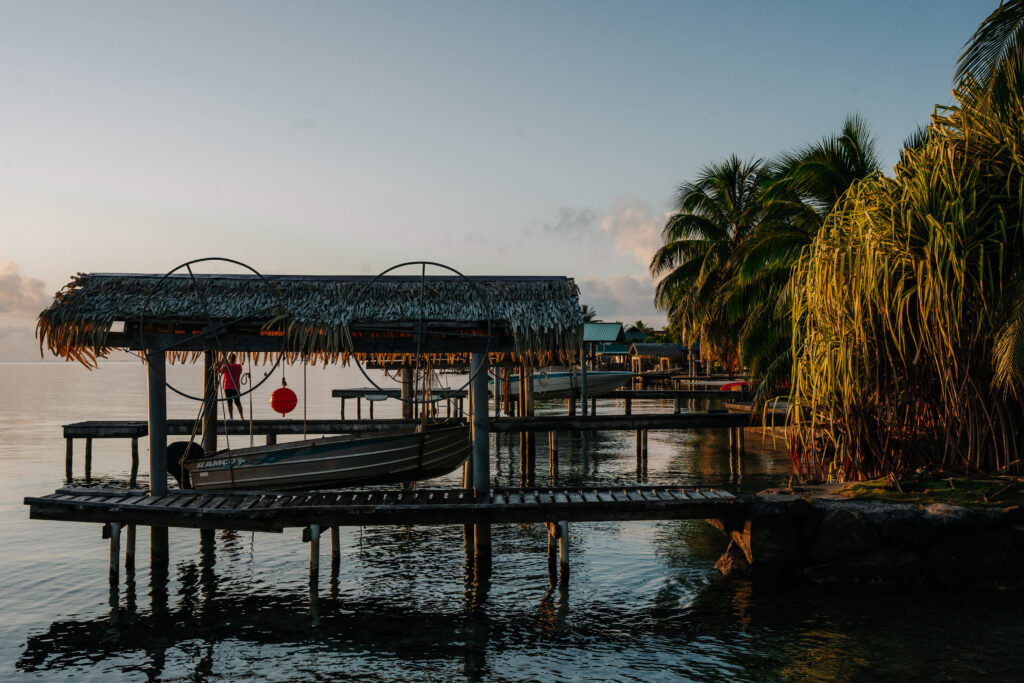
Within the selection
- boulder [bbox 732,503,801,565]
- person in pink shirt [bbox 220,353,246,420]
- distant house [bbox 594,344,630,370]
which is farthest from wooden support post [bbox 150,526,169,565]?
distant house [bbox 594,344,630,370]

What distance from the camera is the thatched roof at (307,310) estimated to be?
35.7 ft

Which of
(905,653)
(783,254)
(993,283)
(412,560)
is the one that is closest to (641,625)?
(905,653)

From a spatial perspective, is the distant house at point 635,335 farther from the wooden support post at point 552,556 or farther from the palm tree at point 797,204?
the wooden support post at point 552,556

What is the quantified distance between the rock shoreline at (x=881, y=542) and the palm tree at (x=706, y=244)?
17.3 metres

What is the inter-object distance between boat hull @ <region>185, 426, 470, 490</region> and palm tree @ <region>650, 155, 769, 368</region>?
17199 millimetres

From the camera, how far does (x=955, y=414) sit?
38.0ft

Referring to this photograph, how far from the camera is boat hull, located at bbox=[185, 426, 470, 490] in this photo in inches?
488

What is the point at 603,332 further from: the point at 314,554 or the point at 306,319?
the point at 314,554

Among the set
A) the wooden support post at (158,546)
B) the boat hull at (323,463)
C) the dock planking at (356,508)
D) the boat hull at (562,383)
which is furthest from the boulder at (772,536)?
the boat hull at (562,383)

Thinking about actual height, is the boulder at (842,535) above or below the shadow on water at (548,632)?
above

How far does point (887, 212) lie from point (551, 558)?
7321 millimetres

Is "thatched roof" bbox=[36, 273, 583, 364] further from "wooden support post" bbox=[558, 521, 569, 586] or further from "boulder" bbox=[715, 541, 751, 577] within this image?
"boulder" bbox=[715, 541, 751, 577]

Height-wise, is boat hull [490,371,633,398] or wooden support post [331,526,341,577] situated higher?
boat hull [490,371,633,398]

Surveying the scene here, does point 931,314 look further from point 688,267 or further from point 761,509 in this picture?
point 688,267
